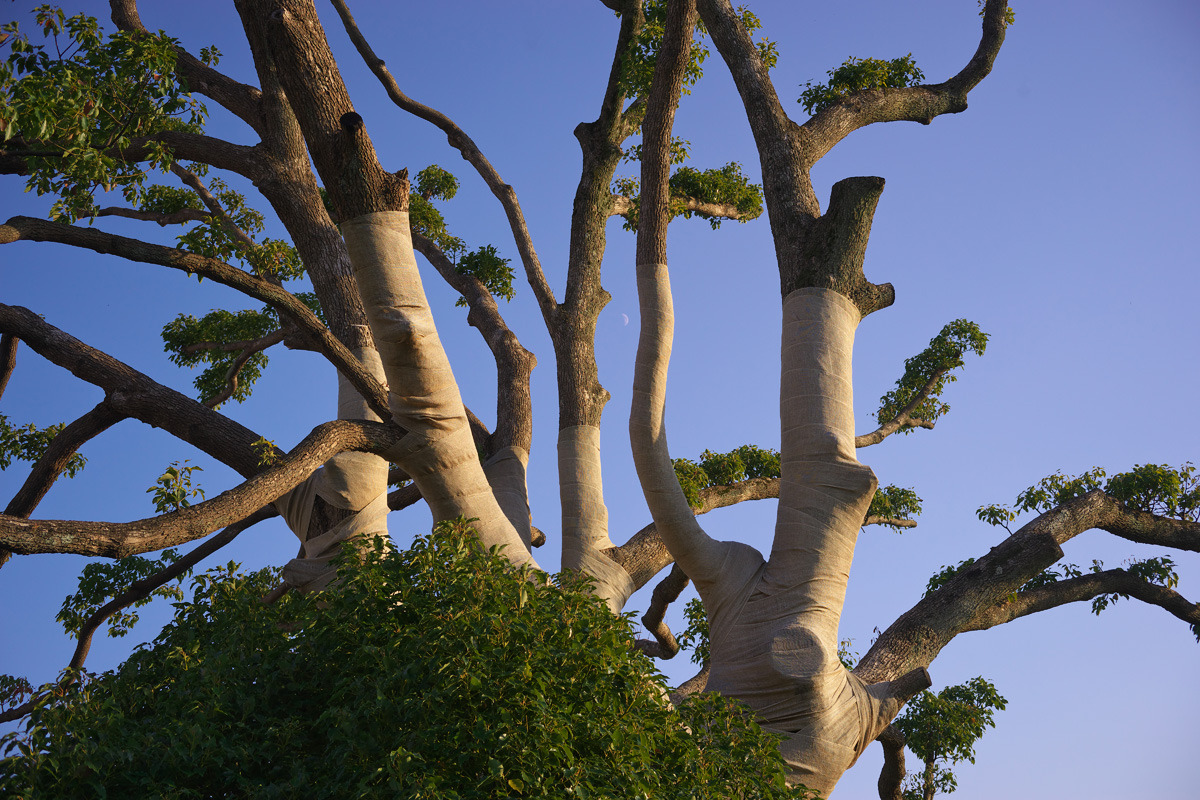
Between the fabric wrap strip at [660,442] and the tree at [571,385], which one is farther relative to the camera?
the fabric wrap strip at [660,442]

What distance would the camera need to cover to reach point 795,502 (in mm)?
6797

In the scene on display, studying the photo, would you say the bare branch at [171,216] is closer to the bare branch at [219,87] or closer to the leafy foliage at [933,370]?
the bare branch at [219,87]

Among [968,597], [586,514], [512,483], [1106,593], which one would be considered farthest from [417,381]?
[1106,593]

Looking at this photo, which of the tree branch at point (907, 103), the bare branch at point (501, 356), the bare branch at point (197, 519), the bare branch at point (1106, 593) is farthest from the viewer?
the bare branch at point (501, 356)

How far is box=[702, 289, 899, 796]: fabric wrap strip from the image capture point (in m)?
6.30

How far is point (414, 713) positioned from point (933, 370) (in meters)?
10.00

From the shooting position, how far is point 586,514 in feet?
28.4

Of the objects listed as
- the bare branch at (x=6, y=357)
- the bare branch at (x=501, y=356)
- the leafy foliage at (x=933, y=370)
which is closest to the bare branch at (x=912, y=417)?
the leafy foliage at (x=933, y=370)

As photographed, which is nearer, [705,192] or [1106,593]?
[1106,593]

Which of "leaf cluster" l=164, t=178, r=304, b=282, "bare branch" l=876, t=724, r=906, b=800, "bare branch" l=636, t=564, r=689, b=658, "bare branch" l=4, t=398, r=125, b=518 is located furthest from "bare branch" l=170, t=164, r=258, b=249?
"bare branch" l=876, t=724, r=906, b=800

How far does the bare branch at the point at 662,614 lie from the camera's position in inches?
349

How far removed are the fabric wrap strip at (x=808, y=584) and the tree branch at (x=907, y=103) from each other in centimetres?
192

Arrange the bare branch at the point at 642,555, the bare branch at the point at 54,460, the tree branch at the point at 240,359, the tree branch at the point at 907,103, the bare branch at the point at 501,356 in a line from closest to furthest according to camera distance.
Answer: the bare branch at the point at 54,460, the tree branch at the point at 907,103, the bare branch at the point at 642,555, the bare branch at the point at 501,356, the tree branch at the point at 240,359

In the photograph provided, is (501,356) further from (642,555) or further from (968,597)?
(968,597)
